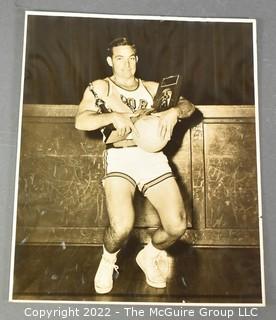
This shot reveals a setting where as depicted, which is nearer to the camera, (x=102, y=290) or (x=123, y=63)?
(x=102, y=290)

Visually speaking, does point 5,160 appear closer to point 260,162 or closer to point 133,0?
point 133,0

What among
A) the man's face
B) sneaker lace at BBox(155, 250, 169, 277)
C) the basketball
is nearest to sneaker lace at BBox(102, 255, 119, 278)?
sneaker lace at BBox(155, 250, 169, 277)

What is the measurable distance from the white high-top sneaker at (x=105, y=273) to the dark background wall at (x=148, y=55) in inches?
18.4

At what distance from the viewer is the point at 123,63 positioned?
4.59 feet

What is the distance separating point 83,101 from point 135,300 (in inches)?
23.3

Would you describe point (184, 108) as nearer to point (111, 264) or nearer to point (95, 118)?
point (95, 118)

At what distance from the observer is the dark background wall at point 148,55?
4.56 feet

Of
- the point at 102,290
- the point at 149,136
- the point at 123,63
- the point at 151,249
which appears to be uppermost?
the point at 123,63

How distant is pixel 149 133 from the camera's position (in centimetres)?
136

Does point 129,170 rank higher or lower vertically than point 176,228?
higher

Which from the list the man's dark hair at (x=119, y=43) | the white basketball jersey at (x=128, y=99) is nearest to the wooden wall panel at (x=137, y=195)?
the white basketball jersey at (x=128, y=99)

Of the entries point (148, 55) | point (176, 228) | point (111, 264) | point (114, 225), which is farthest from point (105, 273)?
point (148, 55)

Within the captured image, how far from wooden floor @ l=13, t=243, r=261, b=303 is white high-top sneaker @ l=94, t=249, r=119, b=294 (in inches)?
0.5

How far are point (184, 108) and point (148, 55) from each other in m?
0.20
